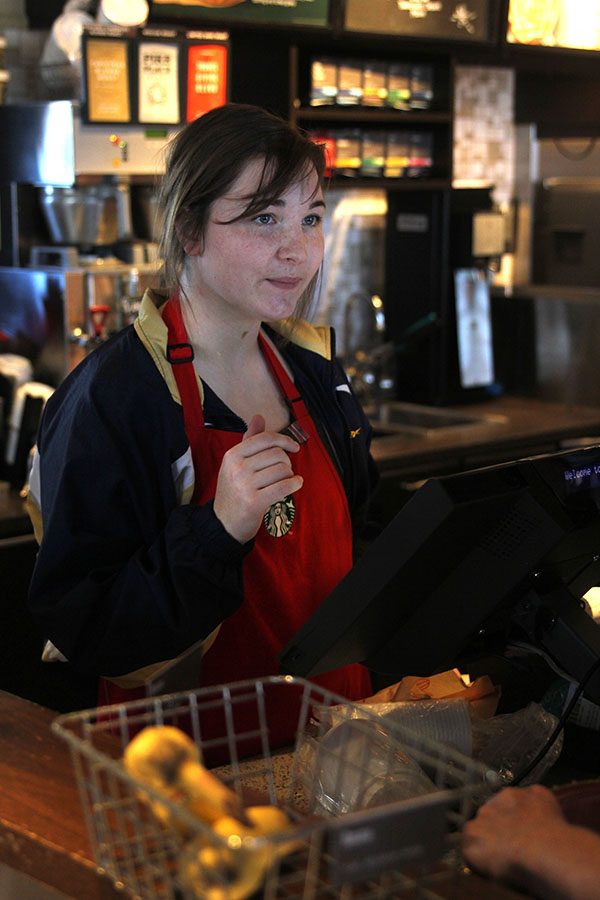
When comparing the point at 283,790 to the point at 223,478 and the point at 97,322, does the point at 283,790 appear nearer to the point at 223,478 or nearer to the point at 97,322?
the point at 223,478

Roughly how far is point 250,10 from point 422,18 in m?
0.71

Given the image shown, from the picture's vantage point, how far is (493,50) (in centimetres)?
452

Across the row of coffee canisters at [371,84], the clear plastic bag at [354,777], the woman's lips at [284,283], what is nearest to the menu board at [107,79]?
the row of coffee canisters at [371,84]

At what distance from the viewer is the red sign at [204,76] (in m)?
3.68

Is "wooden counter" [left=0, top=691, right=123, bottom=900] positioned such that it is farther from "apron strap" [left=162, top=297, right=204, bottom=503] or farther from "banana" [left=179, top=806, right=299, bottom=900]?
"apron strap" [left=162, top=297, right=204, bottom=503]

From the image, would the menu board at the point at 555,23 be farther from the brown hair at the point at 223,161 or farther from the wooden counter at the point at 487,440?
the brown hair at the point at 223,161

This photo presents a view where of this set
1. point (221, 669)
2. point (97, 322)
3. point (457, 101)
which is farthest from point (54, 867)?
point (457, 101)

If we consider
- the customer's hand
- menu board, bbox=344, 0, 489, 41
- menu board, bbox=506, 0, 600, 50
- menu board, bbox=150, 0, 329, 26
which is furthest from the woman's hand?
menu board, bbox=506, 0, 600, 50

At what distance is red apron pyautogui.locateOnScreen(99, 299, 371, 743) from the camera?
1835 millimetres

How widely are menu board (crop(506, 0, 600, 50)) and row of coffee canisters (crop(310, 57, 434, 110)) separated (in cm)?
35

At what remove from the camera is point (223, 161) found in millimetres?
1778

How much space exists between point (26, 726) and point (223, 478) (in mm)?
376

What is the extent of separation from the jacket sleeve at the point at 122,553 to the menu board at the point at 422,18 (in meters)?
2.71

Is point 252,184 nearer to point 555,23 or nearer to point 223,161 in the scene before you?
point 223,161
